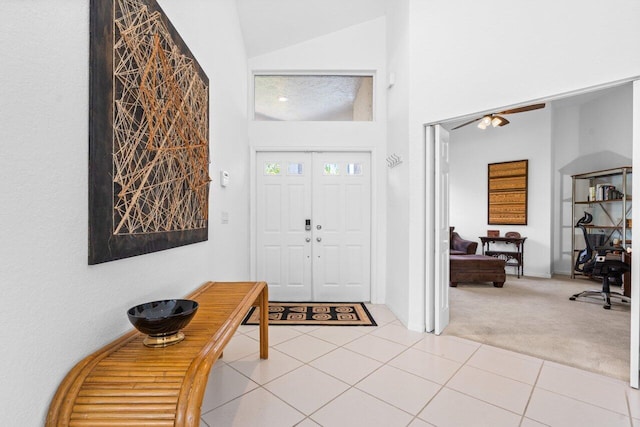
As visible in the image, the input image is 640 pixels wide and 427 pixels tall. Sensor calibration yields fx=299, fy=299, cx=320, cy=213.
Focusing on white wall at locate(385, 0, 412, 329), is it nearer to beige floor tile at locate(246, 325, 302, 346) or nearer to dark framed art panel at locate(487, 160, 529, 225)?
beige floor tile at locate(246, 325, 302, 346)

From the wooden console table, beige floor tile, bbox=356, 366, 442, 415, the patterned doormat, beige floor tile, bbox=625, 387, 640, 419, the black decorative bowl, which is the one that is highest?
the black decorative bowl

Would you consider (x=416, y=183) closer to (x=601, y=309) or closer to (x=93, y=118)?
(x=93, y=118)

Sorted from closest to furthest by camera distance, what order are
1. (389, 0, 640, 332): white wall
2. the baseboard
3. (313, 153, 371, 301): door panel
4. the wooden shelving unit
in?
(389, 0, 640, 332): white wall → (313, 153, 371, 301): door panel → the wooden shelving unit → the baseboard

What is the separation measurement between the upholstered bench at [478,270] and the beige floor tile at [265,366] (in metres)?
3.59

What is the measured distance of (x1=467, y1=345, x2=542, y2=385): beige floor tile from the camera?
225 cm

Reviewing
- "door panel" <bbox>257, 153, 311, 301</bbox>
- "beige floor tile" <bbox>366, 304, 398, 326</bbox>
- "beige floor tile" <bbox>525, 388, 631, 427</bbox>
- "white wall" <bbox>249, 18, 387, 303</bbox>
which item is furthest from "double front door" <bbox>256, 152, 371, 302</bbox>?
"beige floor tile" <bbox>525, 388, 631, 427</bbox>

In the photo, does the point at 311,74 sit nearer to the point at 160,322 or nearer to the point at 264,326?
the point at 264,326

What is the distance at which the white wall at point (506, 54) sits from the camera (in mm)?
2094

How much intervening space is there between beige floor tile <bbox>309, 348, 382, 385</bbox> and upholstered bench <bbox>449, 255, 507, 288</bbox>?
3.16 m

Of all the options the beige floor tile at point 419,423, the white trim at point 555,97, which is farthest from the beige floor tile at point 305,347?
the white trim at point 555,97

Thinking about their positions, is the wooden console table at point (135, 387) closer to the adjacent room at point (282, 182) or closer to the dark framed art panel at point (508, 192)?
the adjacent room at point (282, 182)

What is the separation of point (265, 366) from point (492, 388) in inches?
65.2

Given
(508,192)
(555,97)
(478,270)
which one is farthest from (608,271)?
(555,97)

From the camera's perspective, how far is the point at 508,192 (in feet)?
19.9
